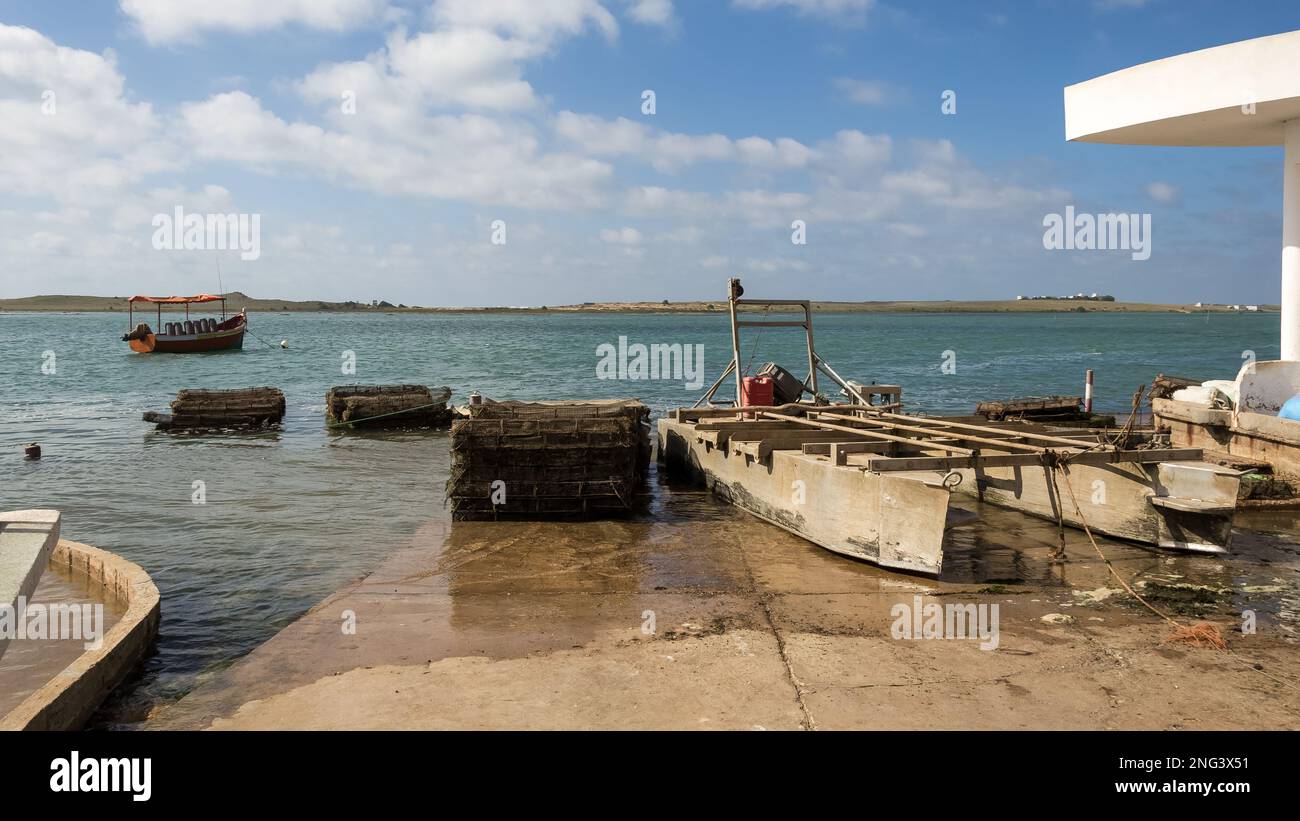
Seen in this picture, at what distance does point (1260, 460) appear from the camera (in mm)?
12836

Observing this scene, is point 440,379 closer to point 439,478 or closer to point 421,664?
point 439,478

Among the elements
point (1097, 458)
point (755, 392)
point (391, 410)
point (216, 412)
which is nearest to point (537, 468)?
point (755, 392)

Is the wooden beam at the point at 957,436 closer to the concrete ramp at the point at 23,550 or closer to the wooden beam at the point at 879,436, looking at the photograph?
the wooden beam at the point at 879,436

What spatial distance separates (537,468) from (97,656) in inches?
252

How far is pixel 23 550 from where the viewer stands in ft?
13.8

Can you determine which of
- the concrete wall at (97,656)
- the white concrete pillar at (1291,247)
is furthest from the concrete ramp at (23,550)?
the white concrete pillar at (1291,247)

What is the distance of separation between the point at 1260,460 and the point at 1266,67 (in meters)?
6.11

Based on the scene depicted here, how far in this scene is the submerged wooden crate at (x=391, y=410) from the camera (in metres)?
23.8

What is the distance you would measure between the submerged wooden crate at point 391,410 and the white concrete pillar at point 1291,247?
1956cm

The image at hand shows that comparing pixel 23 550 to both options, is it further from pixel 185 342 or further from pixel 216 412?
pixel 185 342

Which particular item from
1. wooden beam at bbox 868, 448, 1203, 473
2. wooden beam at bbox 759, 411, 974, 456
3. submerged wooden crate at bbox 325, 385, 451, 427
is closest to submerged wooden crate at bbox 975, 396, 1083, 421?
wooden beam at bbox 759, 411, 974, 456

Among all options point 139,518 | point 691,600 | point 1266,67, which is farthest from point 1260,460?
point 139,518
